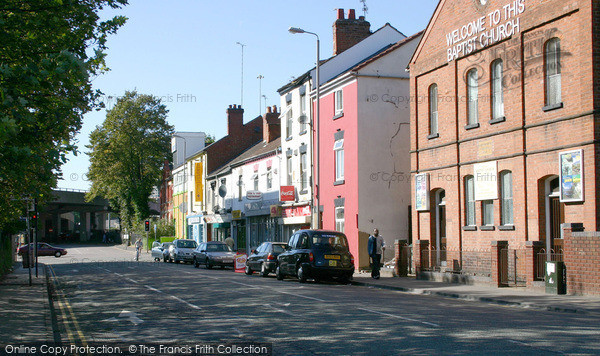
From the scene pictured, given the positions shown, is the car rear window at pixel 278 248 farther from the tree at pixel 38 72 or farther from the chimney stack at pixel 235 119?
the chimney stack at pixel 235 119

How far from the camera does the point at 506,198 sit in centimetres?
2258

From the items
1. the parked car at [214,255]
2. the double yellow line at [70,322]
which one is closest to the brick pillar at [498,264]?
the double yellow line at [70,322]

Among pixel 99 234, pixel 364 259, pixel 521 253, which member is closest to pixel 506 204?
pixel 521 253

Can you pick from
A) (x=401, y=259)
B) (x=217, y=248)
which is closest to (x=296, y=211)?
(x=217, y=248)

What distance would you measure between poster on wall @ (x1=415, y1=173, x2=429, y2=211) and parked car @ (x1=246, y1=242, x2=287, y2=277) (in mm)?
5692

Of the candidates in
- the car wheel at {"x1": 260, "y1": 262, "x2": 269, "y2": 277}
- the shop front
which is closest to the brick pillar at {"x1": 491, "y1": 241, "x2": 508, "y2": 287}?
the car wheel at {"x1": 260, "y1": 262, "x2": 269, "y2": 277}

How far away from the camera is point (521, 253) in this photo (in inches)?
Result: 829

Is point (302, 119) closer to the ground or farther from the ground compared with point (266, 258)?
farther from the ground

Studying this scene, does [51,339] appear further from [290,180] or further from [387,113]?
→ [290,180]

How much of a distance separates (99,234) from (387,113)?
268 ft

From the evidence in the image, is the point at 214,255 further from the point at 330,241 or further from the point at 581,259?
the point at 581,259

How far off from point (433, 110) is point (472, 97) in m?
2.72

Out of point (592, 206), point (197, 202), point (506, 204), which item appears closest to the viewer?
point (592, 206)

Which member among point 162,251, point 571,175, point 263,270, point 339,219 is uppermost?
point 571,175
